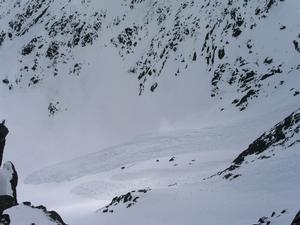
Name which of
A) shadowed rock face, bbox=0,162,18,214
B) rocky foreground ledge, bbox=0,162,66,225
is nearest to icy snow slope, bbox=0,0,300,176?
shadowed rock face, bbox=0,162,18,214

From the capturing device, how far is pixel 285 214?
50.1 ft

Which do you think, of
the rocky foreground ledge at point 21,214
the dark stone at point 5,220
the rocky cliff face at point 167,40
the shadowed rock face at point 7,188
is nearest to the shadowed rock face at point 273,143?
the shadowed rock face at point 7,188

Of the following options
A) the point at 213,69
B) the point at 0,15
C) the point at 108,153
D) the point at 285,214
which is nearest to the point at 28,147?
the point at 108,153

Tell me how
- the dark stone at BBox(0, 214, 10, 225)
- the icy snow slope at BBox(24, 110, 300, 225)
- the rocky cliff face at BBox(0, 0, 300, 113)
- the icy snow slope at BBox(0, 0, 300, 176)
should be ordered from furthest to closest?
the icy snow slope at BBox(0, 0, 300, 176)
the rocky cliff face at BBox(0, 0, 300, 113)
the icy snow slope at BBox(24, 110, 300, 225)
the dark stone at BBox(0, 214, 10, 225)

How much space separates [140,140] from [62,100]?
51.6 ft

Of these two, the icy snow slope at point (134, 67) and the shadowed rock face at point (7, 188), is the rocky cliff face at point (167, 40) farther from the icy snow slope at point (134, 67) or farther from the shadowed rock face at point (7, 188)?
the shadowed rock face at point (7, 188)

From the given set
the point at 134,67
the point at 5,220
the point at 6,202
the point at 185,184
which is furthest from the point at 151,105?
the point at 5,220

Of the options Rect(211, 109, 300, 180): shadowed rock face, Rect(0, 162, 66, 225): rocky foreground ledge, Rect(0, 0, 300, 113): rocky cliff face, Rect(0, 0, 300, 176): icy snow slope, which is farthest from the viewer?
Rect(0, 0, 300, 176): icy snow slope

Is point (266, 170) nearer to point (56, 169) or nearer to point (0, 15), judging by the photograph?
point (56, 169)

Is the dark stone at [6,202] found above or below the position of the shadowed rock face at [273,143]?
below

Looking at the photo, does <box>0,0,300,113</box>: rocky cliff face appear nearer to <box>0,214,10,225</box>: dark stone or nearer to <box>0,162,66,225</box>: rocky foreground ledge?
<box>0,162,66,225</box>: rocky foreground ledge

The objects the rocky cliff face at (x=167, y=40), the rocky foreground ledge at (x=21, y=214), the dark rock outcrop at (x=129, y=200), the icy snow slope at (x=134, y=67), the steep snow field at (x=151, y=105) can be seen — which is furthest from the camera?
the icy snow slope at (x=134, y=67)

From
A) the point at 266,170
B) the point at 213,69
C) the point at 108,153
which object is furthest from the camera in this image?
the point at 213,69

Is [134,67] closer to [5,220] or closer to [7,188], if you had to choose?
[7,188]
